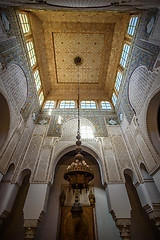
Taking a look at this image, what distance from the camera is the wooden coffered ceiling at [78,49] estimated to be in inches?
234

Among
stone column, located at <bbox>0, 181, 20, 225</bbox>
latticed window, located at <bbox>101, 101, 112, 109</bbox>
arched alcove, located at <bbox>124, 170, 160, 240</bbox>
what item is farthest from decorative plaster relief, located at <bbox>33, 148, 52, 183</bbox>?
latticed window, located at <bbox>101, 101, 112, 109</bbox>

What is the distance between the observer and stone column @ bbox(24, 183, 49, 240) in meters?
3.85

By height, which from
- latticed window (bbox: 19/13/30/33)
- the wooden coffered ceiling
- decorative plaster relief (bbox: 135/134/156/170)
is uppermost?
the wooden coffered ceiling

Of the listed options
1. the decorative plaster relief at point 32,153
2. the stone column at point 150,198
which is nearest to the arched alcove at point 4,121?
the decorative plaster relief at point 32,153

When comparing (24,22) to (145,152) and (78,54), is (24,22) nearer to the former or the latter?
(78,54)

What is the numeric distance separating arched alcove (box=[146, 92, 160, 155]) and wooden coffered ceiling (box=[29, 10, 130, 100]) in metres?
3.93

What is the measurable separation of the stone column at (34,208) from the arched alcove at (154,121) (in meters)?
4.25

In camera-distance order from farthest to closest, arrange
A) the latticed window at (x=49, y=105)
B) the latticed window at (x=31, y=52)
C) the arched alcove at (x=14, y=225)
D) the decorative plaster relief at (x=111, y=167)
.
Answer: the latticed window at (x=49, y=105), the latticed window at (x=31, y=52), the decorative plaster relief at (x=111, y=167), the arched alcove at (x=14, y=225)

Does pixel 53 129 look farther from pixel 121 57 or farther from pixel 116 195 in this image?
pixel 121 57

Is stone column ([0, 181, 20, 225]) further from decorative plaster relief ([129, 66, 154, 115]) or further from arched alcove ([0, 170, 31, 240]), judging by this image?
decorative plaster relief ([129, 66, 154, 115])

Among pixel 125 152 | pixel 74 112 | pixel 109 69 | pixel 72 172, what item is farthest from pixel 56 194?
pixel 109 69

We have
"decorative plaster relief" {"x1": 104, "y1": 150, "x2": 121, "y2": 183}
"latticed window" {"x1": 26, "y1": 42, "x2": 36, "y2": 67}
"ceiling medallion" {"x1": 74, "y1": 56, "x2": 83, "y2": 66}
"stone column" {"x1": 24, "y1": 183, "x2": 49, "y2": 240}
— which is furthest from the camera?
"ceiling medallion" {"x1": 74, "y1": 56, "x2": 83, "y2": 66}

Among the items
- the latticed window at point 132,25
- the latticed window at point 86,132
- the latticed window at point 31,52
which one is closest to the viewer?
the latticed window at point 132,25

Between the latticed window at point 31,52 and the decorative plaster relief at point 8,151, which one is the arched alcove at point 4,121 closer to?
the decorative plaster relief at point 8,151
